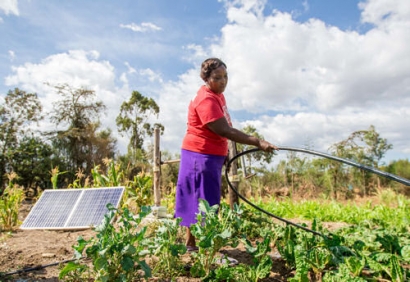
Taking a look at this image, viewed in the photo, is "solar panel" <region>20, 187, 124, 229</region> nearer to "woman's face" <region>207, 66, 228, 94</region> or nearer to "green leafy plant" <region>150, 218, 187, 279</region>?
"green leafy plant" <region>150, 218, 187, 279</region>

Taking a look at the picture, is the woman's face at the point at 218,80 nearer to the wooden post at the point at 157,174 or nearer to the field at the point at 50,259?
the field at the point at 50,259

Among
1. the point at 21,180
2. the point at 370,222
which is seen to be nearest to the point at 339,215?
the point at 370,222

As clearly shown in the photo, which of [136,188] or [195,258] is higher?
[136,188]

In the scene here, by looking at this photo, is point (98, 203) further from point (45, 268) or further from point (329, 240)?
point (329, 240)

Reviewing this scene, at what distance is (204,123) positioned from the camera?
250 cm

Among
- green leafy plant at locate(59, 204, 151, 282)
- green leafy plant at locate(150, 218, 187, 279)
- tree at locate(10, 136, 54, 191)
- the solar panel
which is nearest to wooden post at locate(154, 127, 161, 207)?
the solar panel

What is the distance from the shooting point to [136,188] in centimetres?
548

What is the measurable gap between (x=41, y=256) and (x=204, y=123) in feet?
6.19

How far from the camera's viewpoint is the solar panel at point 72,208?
14.5 ft

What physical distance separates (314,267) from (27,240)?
121 inches

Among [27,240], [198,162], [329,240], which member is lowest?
[27,240]

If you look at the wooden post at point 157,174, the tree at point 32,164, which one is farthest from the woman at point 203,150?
the tree at point 32,164

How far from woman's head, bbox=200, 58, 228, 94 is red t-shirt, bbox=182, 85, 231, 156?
1.9 inches

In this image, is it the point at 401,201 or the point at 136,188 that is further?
the point at 401,201
